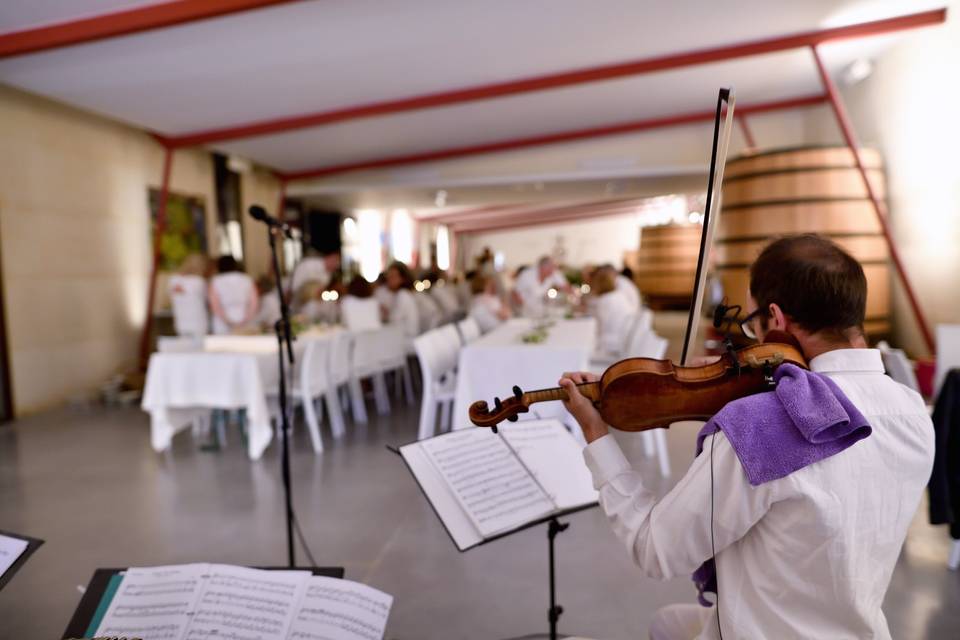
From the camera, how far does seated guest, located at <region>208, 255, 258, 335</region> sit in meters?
5.67

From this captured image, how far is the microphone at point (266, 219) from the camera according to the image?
7.75 feet

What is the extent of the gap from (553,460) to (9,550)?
1.25 m

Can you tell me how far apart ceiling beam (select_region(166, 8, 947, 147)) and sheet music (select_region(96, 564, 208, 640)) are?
6.01m

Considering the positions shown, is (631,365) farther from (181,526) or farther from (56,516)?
(56,516)

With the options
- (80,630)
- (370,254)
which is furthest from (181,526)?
(370,254)

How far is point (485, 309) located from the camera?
6449mm

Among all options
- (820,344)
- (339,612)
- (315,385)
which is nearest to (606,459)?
(820,344)

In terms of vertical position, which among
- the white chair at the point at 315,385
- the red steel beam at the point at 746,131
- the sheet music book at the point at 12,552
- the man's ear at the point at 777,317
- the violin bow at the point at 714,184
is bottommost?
the white chair at the point at 315,385

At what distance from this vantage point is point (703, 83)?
7.41m

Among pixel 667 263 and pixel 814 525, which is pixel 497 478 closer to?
pixel 814 525

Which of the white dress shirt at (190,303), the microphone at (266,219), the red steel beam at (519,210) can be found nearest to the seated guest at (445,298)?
the white dress shirt at (190,303)

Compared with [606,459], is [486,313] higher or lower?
lower

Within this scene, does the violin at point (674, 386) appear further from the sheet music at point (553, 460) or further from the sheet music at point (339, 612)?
the sheet music at point (339, 612)

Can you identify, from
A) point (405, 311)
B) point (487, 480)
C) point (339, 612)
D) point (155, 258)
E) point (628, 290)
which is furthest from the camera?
point (628, 290)
